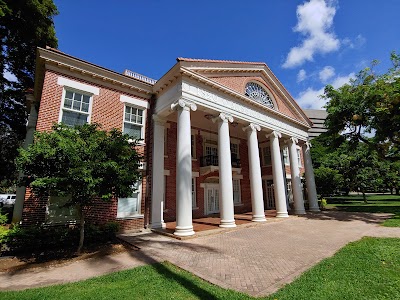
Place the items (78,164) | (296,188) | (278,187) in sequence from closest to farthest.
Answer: (78,164), (278,187), (296,188)

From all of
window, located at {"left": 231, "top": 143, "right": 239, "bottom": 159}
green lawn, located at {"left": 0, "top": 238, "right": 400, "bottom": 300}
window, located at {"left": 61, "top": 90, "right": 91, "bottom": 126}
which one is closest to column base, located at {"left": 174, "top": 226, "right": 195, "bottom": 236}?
green lawn, located at {"left": 0, "top": 238, "right": 400, "bottom": 300}

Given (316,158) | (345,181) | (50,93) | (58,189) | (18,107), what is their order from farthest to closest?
1. (316,158)
2. (345,181)
3. (18,107)
4. (50,93)
5. (58,189)

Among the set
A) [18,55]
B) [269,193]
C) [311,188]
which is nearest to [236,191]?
[269,193]

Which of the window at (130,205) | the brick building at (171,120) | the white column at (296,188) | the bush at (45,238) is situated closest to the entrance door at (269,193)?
the white column at (296,188)

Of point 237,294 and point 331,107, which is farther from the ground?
point 331,107

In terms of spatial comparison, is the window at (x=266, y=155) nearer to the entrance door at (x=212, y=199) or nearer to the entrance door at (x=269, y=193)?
the entrance door at (x=269, y=193)

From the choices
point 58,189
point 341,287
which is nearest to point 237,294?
point 341,287

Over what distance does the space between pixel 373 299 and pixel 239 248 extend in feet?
→ 13.6

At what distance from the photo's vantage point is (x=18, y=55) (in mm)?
15242

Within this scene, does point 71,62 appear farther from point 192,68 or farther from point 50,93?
point 192,68

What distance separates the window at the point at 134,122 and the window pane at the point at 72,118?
82.3 inches

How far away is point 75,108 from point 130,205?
544cm

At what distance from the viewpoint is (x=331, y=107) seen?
14.8 m

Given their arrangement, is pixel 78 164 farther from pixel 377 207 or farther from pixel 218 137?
pixel 377 207
